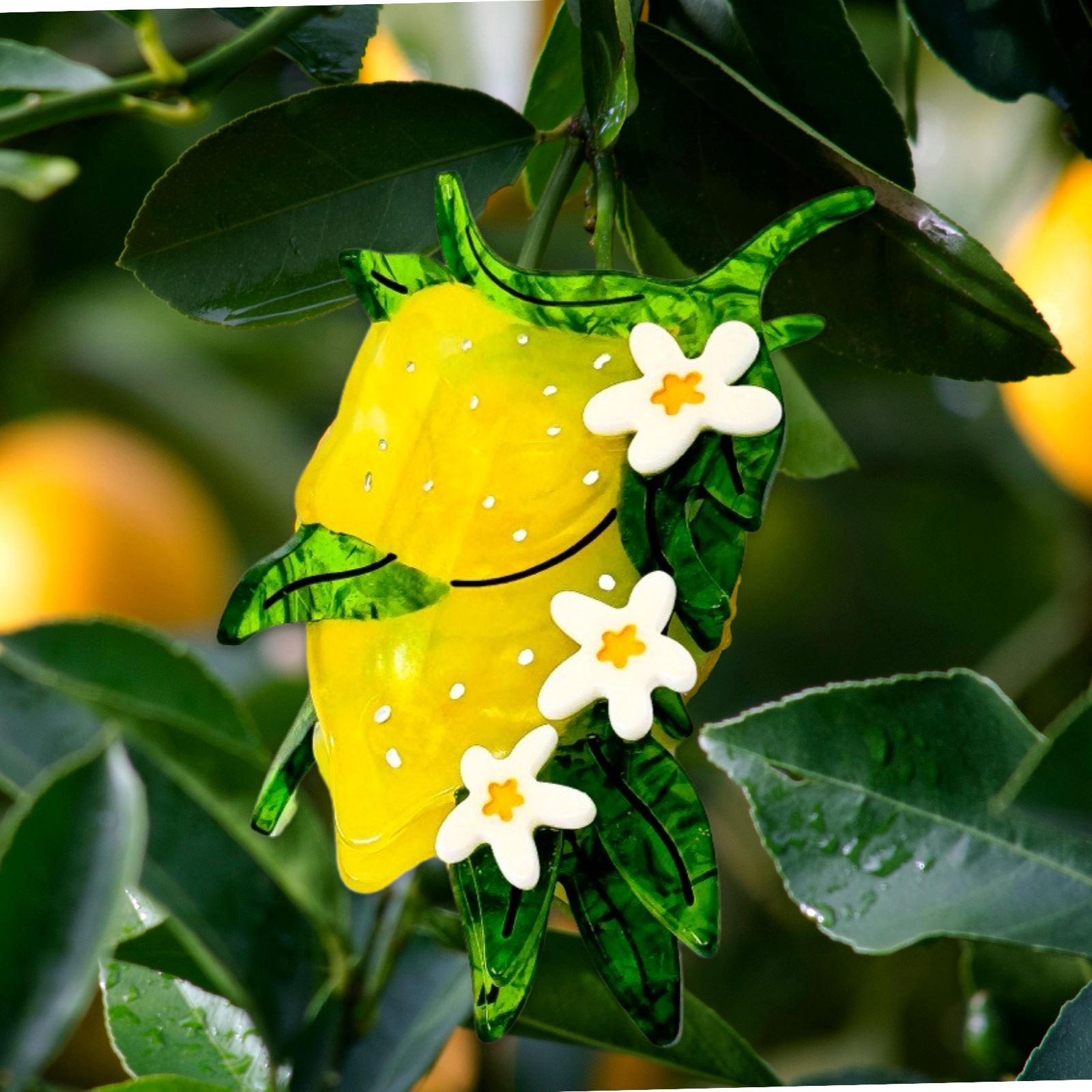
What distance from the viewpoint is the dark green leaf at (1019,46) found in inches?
22.6

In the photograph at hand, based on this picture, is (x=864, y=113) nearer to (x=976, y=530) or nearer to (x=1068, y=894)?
(x=1068, y=894)

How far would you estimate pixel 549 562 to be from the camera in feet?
1.50

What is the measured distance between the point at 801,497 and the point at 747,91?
2.35 ft

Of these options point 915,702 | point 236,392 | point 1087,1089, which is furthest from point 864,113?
point 236,392

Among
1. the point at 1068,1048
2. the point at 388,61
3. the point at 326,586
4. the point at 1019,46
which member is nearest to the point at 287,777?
the point at 326,586

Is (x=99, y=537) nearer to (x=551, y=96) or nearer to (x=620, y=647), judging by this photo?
(x=551, y=96)

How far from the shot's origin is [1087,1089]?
54cm

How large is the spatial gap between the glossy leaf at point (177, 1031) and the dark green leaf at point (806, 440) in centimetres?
31

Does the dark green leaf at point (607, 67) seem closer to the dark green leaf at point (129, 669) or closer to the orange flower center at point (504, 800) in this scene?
the orange flower center at point (504, 800)

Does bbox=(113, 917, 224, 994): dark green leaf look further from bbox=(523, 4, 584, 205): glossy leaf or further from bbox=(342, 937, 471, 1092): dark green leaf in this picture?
bbox=(523, 4, 584, 205): glossy leaf

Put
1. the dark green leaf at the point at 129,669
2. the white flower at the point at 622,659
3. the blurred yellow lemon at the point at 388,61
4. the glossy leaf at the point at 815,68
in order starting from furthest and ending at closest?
the blurred yellow lemon at the point at 388,61, the dark green leaf at the point at 129,669, the glossy leaf at the point at 815,68, the white flower at the point at 622,659

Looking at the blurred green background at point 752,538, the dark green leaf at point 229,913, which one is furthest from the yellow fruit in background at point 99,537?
the dark green leaf at point 229,913

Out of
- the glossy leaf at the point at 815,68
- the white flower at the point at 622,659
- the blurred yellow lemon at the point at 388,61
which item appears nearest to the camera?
the white flower at the point at 622,659

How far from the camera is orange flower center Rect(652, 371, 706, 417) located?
0.45 meters
